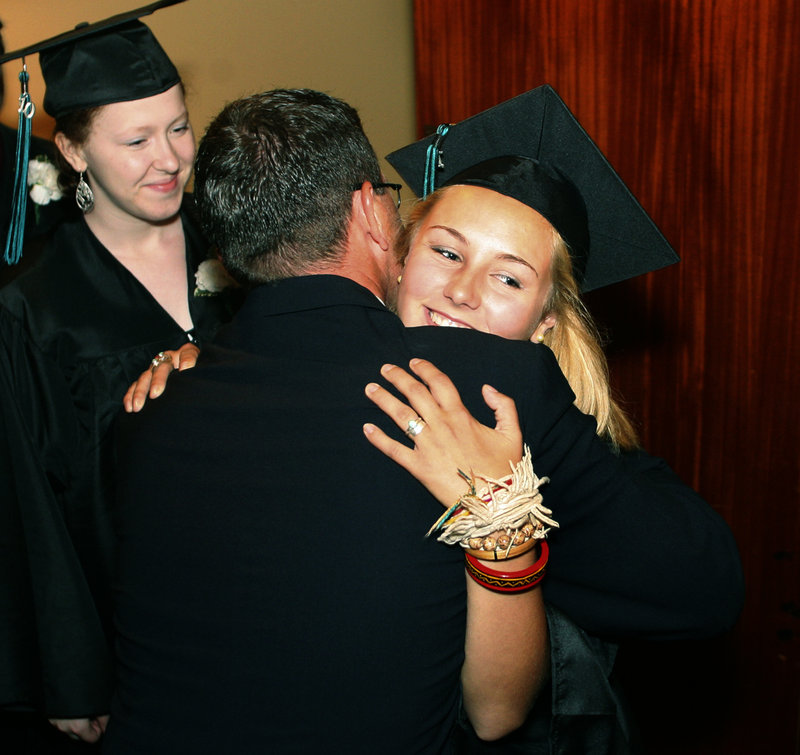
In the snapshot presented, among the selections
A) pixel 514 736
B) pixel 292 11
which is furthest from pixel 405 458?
pixel 292 11

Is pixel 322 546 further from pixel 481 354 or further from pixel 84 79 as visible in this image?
pixel 84 79

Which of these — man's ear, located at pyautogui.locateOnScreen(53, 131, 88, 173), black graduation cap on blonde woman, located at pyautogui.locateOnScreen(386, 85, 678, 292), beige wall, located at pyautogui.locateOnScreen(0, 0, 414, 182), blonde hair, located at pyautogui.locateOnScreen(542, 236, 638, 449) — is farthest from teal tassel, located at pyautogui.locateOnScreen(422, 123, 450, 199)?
beige wall, located at pyautogui.locateOnScreen(0, 0, 414, 182)

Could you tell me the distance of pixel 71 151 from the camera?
2074mm

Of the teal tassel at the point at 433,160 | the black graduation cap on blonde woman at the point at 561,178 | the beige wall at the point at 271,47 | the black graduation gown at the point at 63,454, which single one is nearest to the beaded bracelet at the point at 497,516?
the black graduation cap on blonde woman at the point at 561,178

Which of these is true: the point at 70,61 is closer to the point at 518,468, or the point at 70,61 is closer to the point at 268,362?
the point at 268,362

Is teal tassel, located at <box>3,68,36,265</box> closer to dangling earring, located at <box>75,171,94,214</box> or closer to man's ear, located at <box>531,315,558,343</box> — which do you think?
dangling earring, located at <box>75,171,94,214</box>

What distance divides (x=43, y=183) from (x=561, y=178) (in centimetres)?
137

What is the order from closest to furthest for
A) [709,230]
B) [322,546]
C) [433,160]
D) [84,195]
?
[322,546]
[433,160]
[84,195]
[709,230]

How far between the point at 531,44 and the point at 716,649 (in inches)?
72.7

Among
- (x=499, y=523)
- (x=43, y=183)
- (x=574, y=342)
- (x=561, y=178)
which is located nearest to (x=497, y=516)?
(x=499, y=523)

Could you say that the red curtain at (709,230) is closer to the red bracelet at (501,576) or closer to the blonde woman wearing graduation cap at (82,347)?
the blonde woman wearing graduation cap at (82,347)

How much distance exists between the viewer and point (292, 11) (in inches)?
109

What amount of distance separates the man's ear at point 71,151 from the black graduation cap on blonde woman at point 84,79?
0.19 feet

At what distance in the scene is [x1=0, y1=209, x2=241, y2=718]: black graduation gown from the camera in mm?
1931
